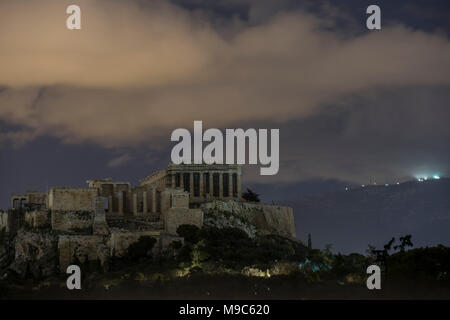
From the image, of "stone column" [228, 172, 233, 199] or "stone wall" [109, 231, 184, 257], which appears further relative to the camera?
"stone column" [228, 172, 233, 199]

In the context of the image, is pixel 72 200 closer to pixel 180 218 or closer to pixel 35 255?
pixel 35 255

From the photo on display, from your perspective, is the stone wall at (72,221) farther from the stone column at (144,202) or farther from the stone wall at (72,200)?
the stone column at (144,202)

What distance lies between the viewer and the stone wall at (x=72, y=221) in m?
109

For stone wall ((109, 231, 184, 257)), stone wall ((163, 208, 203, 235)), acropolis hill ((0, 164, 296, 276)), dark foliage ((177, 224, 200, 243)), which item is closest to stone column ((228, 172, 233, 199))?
acropolis hill ((0, 164, 296, 276))

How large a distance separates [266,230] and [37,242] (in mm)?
29765

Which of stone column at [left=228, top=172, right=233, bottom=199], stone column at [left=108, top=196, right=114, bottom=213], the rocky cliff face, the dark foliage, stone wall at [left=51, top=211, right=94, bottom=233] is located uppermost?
stone column at [left=228, top=172, right=233, bottom=199]

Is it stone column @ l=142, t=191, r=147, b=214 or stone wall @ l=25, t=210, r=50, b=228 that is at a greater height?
stone column @ l=142, t=191, r=147, b=214

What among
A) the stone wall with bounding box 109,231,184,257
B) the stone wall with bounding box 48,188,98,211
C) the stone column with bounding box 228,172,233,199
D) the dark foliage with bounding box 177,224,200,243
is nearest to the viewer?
the stone wall with bounding box 109,231,184,257

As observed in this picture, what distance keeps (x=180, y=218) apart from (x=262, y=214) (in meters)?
19.9

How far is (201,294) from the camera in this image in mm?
86062

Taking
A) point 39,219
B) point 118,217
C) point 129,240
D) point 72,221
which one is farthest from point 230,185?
point 129,240

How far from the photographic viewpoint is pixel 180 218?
107 meters

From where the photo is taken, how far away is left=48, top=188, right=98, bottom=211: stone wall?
4351 inches

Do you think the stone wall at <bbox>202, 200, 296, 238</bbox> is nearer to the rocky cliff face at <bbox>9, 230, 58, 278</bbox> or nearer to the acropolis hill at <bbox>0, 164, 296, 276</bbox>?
the acropolis hill at <bbox>0, 164, 296, 276</bbox>
